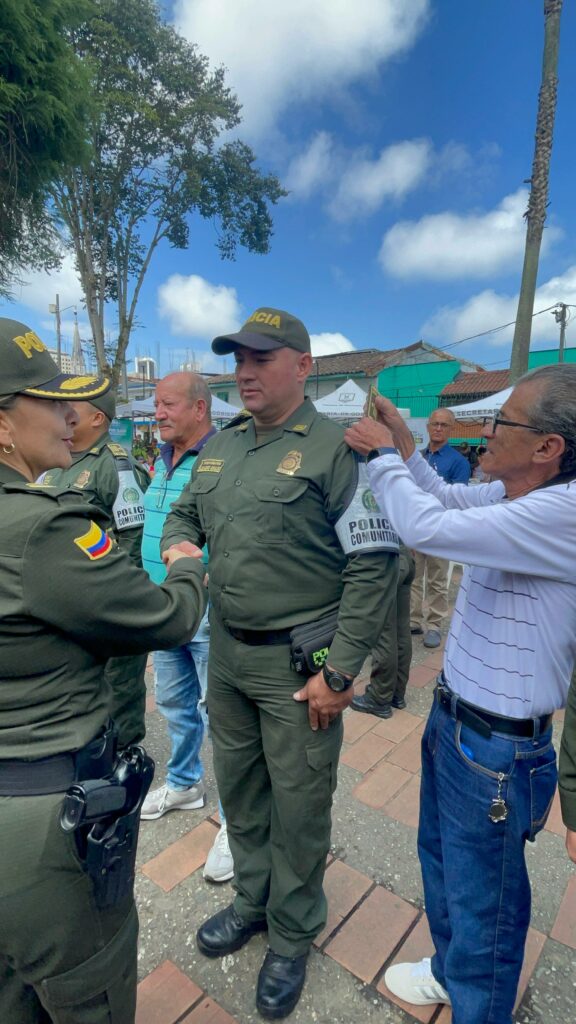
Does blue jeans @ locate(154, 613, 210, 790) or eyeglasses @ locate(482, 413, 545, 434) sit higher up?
eyeglasses @ locate(482, 413, 545, 434)

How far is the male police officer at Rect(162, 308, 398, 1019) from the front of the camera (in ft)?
5.05

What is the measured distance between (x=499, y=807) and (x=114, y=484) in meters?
2.12

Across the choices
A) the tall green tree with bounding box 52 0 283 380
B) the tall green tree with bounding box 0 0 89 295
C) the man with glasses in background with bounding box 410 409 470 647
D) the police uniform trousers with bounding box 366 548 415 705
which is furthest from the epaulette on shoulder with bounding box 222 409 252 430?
the tall green tree with bounding box 52 0 283 380

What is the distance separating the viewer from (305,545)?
1595mm

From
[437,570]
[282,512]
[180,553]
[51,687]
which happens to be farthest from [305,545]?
[437,570]

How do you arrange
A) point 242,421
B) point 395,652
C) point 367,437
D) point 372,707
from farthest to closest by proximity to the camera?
point 372,707 → point 395,652 → point 242,421 → point 367,437

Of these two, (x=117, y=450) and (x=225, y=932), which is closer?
(x=225, y=932)

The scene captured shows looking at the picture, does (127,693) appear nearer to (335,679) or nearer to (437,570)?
(335,679)

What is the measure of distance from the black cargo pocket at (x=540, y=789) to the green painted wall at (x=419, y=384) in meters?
17.1

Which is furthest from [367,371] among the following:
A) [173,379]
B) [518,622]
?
[518,622]

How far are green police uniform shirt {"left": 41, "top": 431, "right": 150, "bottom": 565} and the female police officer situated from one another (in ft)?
4.68

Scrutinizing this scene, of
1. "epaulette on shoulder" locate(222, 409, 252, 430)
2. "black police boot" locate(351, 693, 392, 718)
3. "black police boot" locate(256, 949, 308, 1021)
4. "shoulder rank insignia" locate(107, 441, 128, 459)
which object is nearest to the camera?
"black police boot" locate(256, 949, 308, 1021)

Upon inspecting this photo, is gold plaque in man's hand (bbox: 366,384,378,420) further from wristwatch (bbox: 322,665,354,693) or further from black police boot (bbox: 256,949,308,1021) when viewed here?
black police boot (bbox: 256,949,308,1021)

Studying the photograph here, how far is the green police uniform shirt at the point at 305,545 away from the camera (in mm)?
1518
